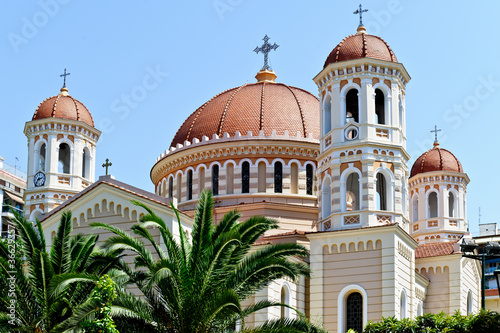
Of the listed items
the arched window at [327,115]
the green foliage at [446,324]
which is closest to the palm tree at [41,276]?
the green foliage at [446,324]

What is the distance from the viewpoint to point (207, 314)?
24.0 metres

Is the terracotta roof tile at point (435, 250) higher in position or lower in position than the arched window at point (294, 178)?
lower

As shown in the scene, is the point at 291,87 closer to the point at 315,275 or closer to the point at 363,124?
the point at 363,124

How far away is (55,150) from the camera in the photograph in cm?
4628

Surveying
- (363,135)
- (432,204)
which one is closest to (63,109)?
(363,135)

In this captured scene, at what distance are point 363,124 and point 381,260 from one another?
5805 mm

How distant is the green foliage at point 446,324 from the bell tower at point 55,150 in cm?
2608

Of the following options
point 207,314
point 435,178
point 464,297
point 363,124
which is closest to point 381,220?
point 363,124

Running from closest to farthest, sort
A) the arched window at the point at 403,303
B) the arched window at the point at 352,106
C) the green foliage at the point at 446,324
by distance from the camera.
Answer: the green foliage at the point at 446,324 → the arched window at the point at 403,303 → the arched window at the point at 352,106

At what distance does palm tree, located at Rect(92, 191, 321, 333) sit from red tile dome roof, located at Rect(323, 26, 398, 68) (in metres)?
13.5

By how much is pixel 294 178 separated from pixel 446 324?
20.1 m

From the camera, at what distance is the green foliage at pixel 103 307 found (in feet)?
73.7
